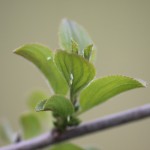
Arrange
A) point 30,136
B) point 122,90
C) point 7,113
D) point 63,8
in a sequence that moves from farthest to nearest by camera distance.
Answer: point 63,8 < point 7,113 < point 30,136 < point 122,90

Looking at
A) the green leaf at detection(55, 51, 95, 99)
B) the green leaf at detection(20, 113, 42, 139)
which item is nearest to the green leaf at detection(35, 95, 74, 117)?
the green leaf at detection(55, 51, 95, 99)

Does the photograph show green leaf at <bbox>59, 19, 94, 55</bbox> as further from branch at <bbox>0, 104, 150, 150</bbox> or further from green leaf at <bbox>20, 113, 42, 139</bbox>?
green leaf at <bbox>20, 113, 42, 139</bbox>

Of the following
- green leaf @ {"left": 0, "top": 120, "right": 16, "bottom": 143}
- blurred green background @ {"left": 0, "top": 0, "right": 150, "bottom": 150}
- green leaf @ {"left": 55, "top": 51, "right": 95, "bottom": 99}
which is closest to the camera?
green leaf @ {"left": 55, "top": 51, "right": 95, "bottom": 99}

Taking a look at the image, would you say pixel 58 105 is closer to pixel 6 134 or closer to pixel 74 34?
pixel 74 34

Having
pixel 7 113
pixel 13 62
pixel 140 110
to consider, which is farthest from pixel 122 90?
pixel 13 62

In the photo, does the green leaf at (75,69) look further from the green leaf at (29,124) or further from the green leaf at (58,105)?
the green leaf at (29,124)

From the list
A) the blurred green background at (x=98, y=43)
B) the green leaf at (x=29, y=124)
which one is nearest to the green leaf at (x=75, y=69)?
the green leaf at (x=29, y=124)

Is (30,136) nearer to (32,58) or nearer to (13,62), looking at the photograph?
(32,58)
